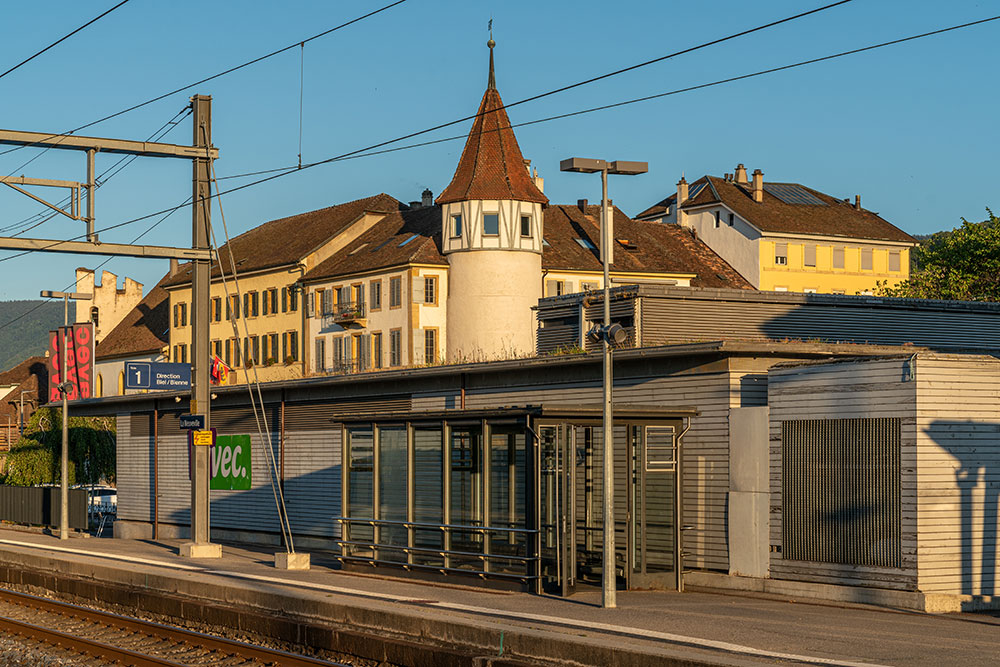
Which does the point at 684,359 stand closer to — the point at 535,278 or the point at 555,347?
the point at 555,347

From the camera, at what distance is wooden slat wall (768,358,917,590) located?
21.5 metres

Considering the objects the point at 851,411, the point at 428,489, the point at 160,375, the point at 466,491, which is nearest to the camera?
the point at 851,411

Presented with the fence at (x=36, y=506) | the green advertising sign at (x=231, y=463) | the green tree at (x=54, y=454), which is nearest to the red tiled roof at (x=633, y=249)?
the green tree at (x=54, y=454)

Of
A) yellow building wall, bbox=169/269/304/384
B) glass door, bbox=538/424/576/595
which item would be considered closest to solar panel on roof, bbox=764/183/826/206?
yellow building wall, bbox=169/269/304/384

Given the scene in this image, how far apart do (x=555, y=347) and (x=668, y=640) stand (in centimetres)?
2464

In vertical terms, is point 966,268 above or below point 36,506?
above

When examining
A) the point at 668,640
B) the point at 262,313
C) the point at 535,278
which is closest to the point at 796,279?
the point at 535,278

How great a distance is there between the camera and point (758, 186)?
332ft

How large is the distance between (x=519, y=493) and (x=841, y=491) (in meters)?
5.33

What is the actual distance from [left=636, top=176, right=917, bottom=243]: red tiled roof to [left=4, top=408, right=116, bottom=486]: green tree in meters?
45.5

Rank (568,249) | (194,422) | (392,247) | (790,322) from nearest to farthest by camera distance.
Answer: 1. (194,422)
2. (790,322)
3. (392,247)
4. (568,249)

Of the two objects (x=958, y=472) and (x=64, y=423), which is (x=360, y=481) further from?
(x=64, y=423)

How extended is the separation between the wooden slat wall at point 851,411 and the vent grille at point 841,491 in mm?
128

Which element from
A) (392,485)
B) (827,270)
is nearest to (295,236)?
(827,270)
